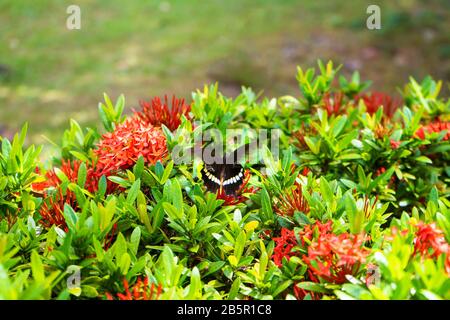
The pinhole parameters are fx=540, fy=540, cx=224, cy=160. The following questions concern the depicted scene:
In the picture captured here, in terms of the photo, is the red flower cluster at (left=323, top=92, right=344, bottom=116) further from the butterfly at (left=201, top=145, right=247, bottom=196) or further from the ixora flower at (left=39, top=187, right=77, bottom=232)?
the ixora flower at (left=39, top=187, right=77, bottom=232)

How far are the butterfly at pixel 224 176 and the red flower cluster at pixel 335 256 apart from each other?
583 mm

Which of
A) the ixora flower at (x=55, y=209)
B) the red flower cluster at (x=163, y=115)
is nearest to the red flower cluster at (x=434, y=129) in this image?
the red flower cluster at (x=163, y=115)

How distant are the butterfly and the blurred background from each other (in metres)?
4.87

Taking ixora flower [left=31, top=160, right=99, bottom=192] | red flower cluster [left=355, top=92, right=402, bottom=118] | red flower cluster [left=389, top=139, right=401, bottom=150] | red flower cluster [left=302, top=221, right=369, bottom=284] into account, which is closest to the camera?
red flower cluster [left=302, top=221, right=369, bottom=284]

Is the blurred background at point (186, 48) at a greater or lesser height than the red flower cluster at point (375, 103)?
greater

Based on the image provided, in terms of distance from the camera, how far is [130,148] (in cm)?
250

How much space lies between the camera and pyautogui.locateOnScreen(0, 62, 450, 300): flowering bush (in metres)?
1.95

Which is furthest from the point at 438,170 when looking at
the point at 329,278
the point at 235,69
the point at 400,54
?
the point at 400,54

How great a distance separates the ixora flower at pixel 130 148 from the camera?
98.3 inches

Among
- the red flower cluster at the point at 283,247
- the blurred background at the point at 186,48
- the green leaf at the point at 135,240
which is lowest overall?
the red flower cluster at the point at 283,247

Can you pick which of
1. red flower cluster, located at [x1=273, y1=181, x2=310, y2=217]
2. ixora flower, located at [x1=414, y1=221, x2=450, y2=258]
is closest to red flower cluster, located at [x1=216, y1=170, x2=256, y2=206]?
red flower cluster, located at [x1=273, y1=181, x2=310, y2=217]

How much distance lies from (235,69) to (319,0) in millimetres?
3327

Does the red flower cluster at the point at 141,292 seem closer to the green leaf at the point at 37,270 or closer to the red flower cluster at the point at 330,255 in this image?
the green leaf at the point at 37,270
